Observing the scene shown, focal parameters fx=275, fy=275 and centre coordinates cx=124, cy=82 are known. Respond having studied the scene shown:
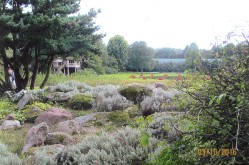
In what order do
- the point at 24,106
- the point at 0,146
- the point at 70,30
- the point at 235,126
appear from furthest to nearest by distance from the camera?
the point at 70,30 → the point at 24,106 → the point at 0,146 → the point at 235,126

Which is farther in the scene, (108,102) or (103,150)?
(108,102)

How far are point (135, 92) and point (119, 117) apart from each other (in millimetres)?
1632

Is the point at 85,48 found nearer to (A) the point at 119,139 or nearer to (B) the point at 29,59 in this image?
(B) the point at 29,59

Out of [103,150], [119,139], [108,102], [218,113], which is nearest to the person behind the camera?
[218,113]

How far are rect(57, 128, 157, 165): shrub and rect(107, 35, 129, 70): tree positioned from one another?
3606 centimetres

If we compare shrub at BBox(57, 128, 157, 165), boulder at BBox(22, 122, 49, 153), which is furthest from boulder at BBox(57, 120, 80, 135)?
shrub at BBox(57, 128, 157, 165)

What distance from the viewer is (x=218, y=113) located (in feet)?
5.91

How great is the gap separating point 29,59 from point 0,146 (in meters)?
9.20

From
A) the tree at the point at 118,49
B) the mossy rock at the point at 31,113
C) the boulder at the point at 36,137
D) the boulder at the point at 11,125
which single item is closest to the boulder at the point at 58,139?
the boulder at the point at 36,137

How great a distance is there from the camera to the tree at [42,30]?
34.2 feet

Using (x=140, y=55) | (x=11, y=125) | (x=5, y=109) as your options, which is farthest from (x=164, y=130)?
(x=140, y=55)

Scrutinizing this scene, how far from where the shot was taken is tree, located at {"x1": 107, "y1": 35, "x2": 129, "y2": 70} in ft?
135

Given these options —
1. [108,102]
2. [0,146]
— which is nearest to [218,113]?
[0,146]

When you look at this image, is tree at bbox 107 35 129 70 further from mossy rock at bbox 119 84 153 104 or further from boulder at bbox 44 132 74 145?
boulder at bbox 44 132 74 145
